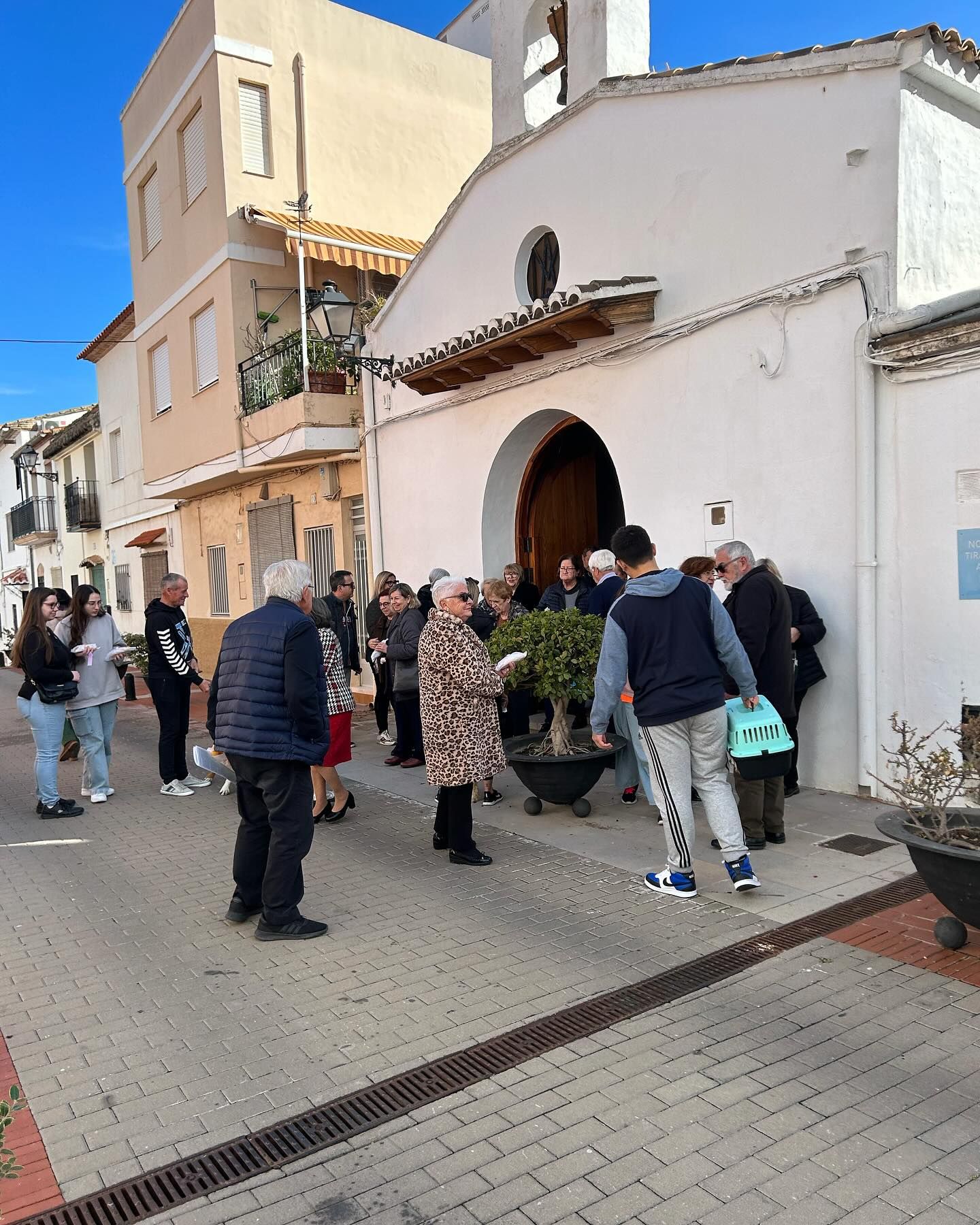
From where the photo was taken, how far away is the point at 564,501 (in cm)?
1088

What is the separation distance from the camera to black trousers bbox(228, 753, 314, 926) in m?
4.56

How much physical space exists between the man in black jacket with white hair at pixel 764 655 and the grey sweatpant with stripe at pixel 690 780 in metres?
0.70

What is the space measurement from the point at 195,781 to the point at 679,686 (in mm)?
5486

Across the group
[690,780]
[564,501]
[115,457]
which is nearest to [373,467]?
[564,501]

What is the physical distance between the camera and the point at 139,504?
2166cm

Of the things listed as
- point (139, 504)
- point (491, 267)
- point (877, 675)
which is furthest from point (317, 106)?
point (877, 675)

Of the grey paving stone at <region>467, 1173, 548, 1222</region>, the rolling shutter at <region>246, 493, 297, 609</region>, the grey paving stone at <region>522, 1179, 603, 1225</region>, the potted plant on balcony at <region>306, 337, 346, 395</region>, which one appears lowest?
the grey paving stone at <region>467, 1173, 548, 1222</region>

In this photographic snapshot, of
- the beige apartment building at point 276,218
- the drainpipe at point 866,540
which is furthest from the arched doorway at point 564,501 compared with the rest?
the drainpipe at point 866,540

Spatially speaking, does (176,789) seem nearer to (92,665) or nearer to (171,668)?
(171,668)

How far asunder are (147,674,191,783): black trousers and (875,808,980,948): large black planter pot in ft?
19.0

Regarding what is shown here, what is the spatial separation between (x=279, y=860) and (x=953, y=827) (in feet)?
10.1

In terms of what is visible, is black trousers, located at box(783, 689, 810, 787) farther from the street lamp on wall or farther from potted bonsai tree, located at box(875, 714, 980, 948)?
the street lamp on wall

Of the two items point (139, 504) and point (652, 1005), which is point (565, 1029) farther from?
point (139, 504)

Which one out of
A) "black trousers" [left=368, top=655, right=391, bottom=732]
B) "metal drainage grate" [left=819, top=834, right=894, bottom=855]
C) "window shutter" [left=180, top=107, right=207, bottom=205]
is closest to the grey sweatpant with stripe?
"metal drainage grate" [left=819, top=834, right=894, bottom=855]
